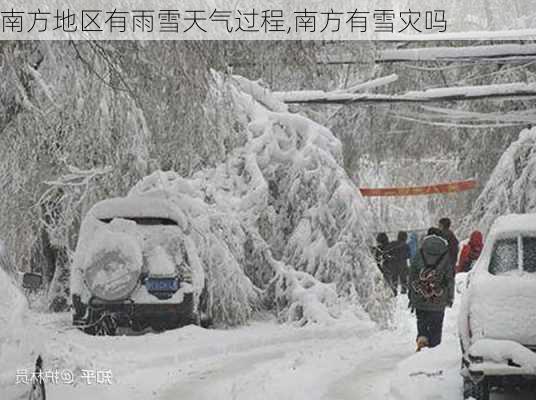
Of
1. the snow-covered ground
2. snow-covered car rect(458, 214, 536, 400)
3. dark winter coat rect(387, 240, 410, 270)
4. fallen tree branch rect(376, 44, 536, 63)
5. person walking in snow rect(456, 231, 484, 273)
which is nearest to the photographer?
snow-covered car rect(458, 214, 536, 400)

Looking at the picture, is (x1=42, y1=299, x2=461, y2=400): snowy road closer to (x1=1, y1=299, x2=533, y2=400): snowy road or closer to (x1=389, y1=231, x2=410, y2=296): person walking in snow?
(x1=1, y1=299, x2=533, y2=400): snowy road

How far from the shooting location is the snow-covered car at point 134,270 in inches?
550

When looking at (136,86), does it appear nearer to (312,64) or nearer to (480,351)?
(312,64)

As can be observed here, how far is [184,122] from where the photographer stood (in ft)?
34.3

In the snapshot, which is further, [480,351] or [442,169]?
[442,169]

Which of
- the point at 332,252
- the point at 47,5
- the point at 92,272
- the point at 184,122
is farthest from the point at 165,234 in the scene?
the point at 47,5

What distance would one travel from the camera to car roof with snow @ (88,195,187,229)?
576 inches

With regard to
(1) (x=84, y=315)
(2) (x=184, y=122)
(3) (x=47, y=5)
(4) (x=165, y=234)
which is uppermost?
(3) (x=47, y=5)

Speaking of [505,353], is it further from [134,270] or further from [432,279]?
[134,270]

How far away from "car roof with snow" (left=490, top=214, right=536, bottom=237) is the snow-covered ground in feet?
5.18

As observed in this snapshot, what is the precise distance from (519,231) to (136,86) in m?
4.18

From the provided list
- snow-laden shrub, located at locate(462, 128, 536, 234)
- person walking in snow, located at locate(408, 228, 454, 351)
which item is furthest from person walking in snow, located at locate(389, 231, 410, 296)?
person walking in snow, located at locate(408, 228, 454, 351)

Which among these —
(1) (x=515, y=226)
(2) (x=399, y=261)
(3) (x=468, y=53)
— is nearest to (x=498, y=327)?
(1) (x=515, y=226)

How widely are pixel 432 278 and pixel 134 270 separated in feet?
13.6
